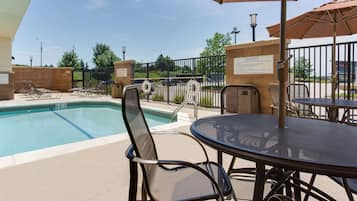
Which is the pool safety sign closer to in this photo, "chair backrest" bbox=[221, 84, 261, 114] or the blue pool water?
"chair backrest" bbox=[221, 84, 261, 114]

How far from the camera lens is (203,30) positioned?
24781 millimetres

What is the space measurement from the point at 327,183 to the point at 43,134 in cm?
548

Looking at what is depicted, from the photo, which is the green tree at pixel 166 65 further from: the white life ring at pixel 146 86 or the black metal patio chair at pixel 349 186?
the black metal patio chair at pixel 349 186

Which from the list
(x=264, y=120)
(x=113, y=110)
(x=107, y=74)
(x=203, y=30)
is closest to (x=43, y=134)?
(x=113, y=110)

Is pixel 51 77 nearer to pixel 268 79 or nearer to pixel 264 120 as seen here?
pixel 268 79

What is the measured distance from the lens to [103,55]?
34.0m

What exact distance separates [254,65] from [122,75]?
6374mm

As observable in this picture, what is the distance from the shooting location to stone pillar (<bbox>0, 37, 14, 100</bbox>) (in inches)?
370

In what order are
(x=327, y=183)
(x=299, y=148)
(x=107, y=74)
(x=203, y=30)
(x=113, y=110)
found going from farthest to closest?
1. (x=203, y=30)
2. (x=107, y=74)
3. (x=113, y=110)
4. (x=327, y=183)
5. (x=299, y=148)

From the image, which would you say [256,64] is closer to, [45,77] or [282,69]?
[282,69]

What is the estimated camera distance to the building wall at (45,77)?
41.5 feet

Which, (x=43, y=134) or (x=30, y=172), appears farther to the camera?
(x=43, y=134)

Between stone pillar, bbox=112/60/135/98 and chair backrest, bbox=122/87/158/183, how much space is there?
845 cm

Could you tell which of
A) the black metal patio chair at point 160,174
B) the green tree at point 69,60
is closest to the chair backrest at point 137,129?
the black metal patio chair at point 160,174
